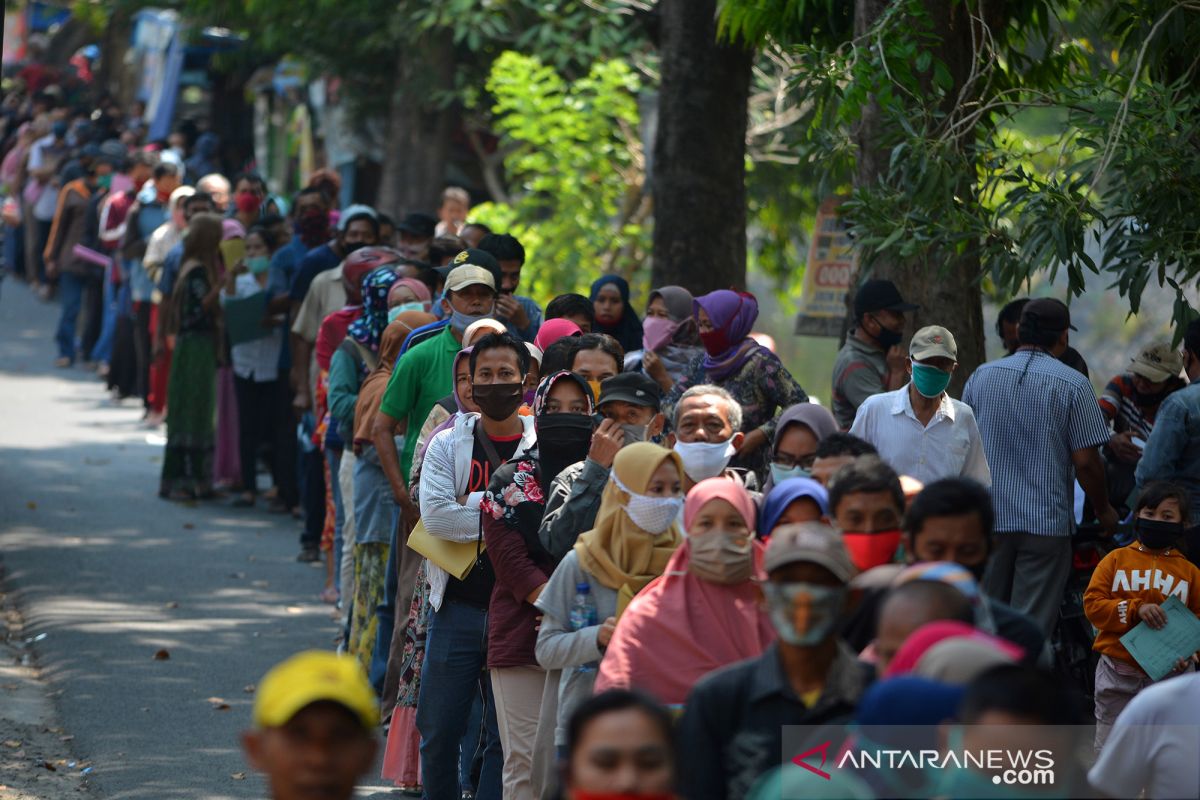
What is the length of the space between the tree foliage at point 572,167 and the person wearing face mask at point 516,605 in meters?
11.1

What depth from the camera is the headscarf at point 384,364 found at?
925 centimetres

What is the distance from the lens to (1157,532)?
767cm

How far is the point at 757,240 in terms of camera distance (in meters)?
21.5

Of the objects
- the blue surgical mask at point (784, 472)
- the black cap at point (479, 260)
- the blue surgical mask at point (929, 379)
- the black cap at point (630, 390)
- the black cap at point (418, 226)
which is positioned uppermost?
the black cap at point (418, 226)

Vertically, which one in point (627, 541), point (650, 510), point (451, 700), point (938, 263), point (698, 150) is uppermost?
point (698, 150)

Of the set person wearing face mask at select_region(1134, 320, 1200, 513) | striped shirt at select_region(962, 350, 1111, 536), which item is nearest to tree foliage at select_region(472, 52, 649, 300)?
striped shirt at select_region(962, 350, 1111, 536)

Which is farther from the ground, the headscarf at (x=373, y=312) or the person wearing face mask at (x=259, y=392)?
the headscarf at (x=373, y=312)

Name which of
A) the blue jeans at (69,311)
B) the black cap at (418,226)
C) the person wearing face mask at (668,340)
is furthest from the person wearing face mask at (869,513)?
the blue jeans at (69,311)

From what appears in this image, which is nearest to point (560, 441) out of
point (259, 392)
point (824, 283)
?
point (824, 283)

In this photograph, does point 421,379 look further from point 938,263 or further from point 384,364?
point 938,263

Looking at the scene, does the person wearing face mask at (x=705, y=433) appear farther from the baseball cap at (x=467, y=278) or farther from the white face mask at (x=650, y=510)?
the baseball cap at (x=467, y=278)

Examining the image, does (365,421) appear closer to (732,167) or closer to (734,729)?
(732,167)

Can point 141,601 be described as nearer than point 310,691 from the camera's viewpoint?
No

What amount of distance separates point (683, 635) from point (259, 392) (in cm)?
972
